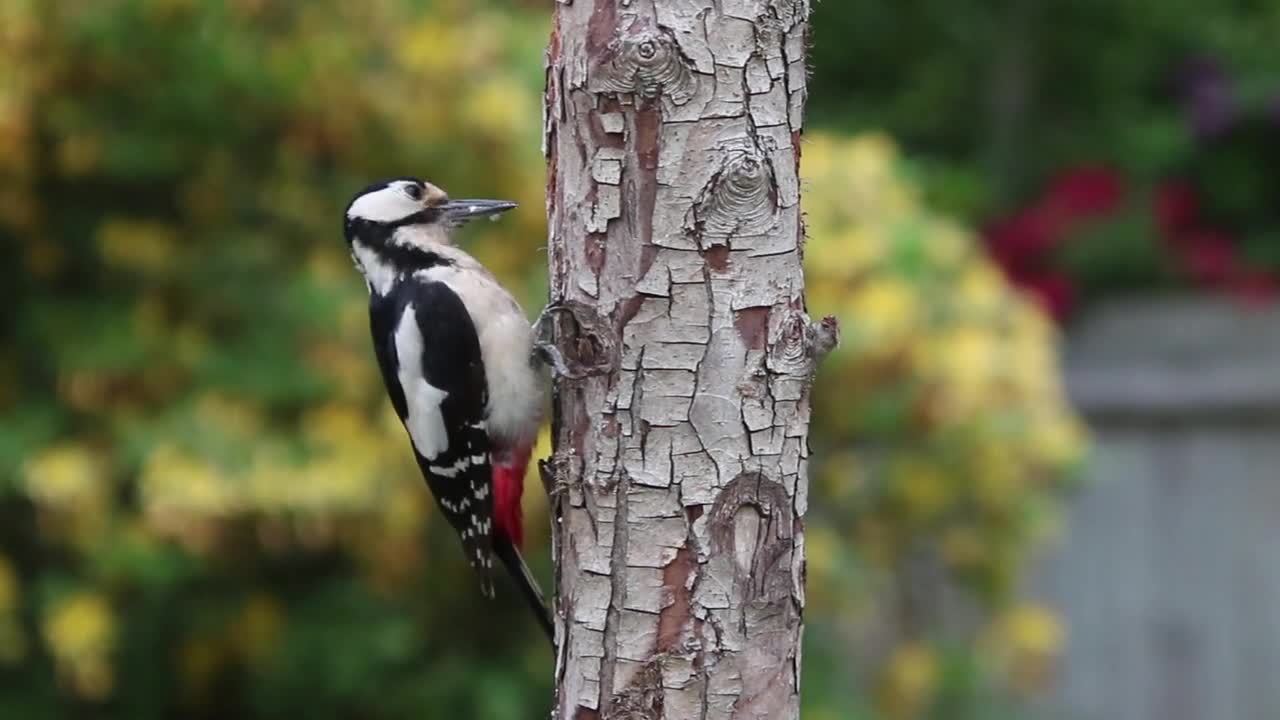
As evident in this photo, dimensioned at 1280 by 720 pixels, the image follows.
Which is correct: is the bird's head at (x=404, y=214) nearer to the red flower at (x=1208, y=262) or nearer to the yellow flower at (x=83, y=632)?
the yellow flower at (x=83, y=632)

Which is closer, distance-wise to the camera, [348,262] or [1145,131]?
[348,262]

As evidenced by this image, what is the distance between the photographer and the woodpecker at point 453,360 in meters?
3.38

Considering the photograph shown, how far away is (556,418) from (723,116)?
554mm

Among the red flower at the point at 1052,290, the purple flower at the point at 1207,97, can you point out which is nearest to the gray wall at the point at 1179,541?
the red flower at the point at 1052,290

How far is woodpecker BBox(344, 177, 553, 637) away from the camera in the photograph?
133 inches

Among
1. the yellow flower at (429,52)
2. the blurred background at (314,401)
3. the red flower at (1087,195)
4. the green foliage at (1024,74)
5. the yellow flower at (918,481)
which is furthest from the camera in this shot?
the green foliage at (1024,74)

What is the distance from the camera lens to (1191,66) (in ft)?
25.7

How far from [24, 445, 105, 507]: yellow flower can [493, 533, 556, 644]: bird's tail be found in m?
1.36

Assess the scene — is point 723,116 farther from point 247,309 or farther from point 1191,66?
point 1191,66

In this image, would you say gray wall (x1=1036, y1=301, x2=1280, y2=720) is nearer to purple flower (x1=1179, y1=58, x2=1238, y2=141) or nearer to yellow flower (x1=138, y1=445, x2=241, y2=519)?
purple flower (x1=1179, y1=58, x2=1238, y2=141)

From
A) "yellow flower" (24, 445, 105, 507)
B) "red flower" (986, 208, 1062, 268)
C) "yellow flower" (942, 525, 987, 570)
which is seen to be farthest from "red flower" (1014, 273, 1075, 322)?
"yellow flower" (24, 445, 105, 507)

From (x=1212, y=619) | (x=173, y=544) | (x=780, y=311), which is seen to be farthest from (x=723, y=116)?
(x=1212, y=619)

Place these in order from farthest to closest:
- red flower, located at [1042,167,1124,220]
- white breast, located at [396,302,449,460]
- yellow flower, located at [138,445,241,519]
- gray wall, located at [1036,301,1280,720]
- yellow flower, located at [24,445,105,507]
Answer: red flower, located at [1042,167,1124,220] → gray wall, located at [1036,301,1280,720] → yellow flower, located at [24,445,105,507] → yellow flower, located at [138,445,241,519] → white breast, located at [396,302,449,460]

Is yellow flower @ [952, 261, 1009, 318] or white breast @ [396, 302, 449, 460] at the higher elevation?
yellow flower @ [952, 261, 1009, 318]
